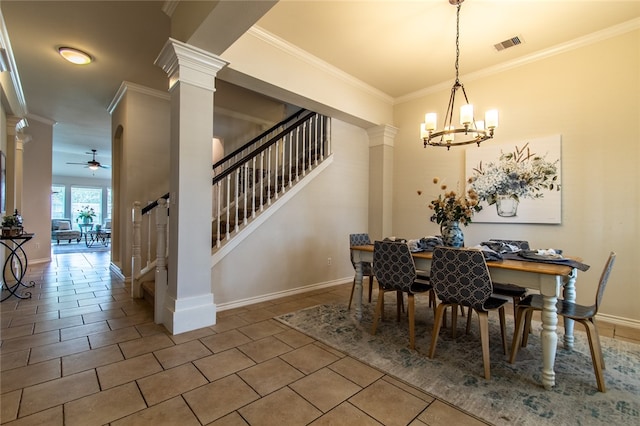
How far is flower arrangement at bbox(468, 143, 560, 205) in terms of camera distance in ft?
11.9

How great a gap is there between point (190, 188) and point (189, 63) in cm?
117

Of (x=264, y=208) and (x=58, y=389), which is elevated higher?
(x=264, y=208)

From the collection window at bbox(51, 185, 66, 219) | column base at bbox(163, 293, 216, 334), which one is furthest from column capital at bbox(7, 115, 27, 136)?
window at bbox(51, 185, 66, 219)

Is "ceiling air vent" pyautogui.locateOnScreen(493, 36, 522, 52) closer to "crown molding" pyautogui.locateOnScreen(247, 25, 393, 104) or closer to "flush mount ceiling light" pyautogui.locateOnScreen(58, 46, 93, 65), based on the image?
"crown molding" pyautogui.locateOnScreen(247, 25, 393, 104)

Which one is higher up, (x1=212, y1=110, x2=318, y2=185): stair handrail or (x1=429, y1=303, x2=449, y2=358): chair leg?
(x1=212, y1=110, x2=318, y2=185): stair handrail

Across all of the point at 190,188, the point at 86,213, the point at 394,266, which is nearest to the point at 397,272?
the point at 394,266

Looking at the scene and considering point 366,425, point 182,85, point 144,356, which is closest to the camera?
point 366,425

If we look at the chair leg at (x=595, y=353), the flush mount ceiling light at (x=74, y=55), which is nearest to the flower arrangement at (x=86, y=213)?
the flush mount ceiling light at (x=74, y=55)

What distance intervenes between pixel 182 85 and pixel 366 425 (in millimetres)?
3056

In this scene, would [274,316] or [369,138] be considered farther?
[369,138]

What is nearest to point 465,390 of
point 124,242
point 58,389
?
point 58,389

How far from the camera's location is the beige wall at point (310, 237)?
3.61 metres

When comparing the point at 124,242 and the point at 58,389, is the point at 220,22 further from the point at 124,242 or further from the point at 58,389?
the point at 124,242

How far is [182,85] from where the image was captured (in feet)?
9.05
